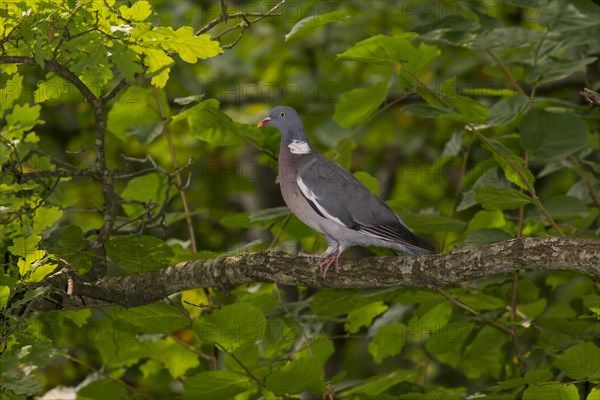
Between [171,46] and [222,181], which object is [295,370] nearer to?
[171,46]

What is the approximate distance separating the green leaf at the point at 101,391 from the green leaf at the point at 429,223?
7.73 feet

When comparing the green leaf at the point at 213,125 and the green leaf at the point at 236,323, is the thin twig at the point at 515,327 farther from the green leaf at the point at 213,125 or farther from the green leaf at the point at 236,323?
the green leaf at the point at 213,125

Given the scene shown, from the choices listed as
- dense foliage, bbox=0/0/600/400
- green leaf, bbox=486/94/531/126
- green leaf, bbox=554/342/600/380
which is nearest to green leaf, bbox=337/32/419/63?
dense foliage, bbox=0/0/600/400

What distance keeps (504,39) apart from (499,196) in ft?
4.57

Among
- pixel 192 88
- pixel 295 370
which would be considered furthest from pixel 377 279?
pixel 192 88

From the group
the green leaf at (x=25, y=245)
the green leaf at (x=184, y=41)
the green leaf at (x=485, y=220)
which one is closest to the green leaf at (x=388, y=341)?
the green leaf at (x=485, y=220)

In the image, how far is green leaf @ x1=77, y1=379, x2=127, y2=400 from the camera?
5883 millimetres

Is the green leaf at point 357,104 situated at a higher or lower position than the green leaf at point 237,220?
higher

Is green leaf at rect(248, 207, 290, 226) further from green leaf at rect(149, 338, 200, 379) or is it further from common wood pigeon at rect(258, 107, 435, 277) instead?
green leaf at rect(149, 338, 200, 379)

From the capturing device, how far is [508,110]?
5480mm

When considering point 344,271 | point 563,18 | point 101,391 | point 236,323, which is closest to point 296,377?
point 236,323

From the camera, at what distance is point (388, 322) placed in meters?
6.00

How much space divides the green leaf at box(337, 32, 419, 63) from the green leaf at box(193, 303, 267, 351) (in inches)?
59.2

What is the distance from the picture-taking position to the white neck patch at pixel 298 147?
18.8 feet
